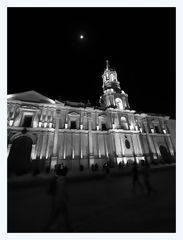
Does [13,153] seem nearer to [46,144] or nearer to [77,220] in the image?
[46,144]

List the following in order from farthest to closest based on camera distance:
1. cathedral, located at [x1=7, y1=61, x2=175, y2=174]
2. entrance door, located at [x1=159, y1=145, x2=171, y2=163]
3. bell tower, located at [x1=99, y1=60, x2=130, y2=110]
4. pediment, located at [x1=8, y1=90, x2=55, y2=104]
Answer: bell tower, located at [x1=99, y1=60, x2=130, y2=110]
entrance door, located at [x1=159, y1=145, x2=171, y2=163]
pediment, located at [x1=8, y1=90, x2=55, y2=104]
cathedral, located at [x1=7, y1=61, x2=175, y2=174]

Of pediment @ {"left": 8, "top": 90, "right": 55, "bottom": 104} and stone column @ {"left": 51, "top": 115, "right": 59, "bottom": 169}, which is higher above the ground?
pediment @ {"left": 8, "top": 90, "right": 55, "bottom": 104}

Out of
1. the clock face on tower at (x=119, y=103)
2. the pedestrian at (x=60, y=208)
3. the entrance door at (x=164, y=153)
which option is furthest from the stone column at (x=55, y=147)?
the entrance door at (x=164, y=153)

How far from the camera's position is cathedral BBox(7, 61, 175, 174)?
1767 cm

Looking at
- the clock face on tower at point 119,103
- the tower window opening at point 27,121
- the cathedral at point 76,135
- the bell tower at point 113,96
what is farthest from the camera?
the clock face on tower at point 119,103

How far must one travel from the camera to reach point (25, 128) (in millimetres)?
18141

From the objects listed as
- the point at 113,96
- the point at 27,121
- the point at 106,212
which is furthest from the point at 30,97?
the point at 106,212

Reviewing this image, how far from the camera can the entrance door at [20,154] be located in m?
16.4

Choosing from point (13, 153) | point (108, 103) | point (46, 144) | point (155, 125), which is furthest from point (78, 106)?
point (155, 125)

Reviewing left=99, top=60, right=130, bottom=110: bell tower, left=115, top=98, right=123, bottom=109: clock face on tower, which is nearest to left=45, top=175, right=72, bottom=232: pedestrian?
left=99, top=60, right=130, bottom=110: bell tower

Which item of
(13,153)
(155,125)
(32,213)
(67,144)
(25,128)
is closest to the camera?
(32,213)

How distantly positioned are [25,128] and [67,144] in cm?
668

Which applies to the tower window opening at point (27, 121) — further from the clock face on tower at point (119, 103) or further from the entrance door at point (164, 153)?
the entrance door at point (164, 153)

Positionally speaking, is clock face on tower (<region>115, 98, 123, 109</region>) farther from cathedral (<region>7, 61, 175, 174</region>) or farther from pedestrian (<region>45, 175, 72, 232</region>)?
pedestrian (<region>45, 175, 72, 232</region>)
